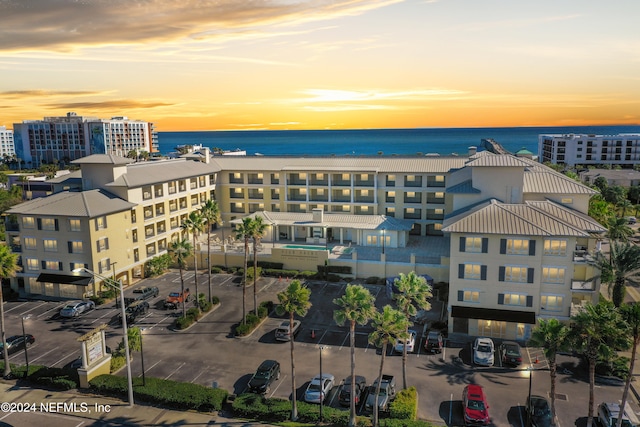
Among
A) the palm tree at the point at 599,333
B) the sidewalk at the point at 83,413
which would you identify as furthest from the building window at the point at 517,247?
the sidewalk at the point at 83,413

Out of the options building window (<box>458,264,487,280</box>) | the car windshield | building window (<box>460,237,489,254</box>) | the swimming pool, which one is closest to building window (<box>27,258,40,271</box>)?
the swimming pool

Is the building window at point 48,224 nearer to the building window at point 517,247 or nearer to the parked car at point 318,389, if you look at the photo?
the parked car at point 318,389

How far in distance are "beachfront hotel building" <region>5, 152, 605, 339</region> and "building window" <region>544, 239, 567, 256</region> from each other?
107 millimetres

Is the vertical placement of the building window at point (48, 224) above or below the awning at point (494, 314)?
above

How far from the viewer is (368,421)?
1464 inches

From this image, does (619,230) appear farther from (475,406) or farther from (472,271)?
(475,406)

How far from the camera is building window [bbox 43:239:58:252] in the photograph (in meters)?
66.3

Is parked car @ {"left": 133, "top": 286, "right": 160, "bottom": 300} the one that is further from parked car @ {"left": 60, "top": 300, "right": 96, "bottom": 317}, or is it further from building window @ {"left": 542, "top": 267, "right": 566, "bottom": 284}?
building window @ {"left": 542, "top": 267, "right": 566, "bottom": 284}

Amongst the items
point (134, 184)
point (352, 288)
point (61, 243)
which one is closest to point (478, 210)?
point (352, 288)

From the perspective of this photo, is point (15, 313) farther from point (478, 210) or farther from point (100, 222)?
point (478, 210)

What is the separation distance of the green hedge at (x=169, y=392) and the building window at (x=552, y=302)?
34426 mm

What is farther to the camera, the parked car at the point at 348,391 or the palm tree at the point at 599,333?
the parked car at the point at 348,391

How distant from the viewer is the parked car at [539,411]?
36188 millimetres

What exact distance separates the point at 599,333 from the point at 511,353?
50.3 feet
